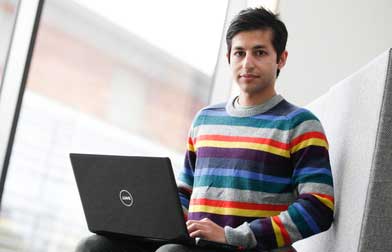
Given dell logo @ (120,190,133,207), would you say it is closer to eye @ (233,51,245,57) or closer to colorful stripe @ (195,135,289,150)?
colorful stripe @ (195,135,289,150)

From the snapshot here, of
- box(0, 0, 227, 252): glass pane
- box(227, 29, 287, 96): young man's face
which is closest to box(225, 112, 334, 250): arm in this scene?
box(227, 29, 287, 96): young man's face

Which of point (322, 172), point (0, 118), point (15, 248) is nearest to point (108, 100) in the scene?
point (0, 118)

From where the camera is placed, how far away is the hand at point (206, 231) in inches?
48.1

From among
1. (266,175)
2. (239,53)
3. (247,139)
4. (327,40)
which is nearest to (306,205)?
(266,175)

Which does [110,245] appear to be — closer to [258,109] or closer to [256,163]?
[256,163]

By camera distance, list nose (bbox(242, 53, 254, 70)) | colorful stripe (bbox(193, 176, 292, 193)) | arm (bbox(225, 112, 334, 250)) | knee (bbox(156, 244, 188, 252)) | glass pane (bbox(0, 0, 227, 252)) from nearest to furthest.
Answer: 1. knee (bbox(156, 244, 188, 252))
2. arm (bbox(225, 112, 334, 250))
3. colorful stripe (bbox(193, 176, 292, 193))
4. nose (bbox(242, 53, 254, 70))
5. glass pane (bbox(0, 0, 227, 252))

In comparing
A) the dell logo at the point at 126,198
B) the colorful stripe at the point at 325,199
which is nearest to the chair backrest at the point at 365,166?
the colorful stripe at the point at 325,199

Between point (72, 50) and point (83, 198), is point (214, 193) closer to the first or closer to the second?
point (83, 198)

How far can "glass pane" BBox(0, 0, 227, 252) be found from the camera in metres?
2.43

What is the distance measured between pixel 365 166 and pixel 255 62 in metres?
0.41

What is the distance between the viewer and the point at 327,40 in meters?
2.50

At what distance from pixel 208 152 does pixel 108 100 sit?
1.24 meters

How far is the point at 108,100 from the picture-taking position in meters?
2.65

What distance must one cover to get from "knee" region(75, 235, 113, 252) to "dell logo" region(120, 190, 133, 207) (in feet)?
0.35
